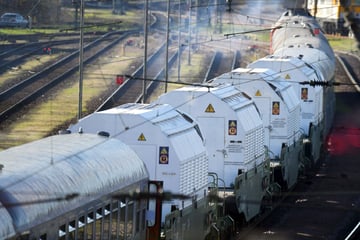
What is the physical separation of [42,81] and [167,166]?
88.6 ft

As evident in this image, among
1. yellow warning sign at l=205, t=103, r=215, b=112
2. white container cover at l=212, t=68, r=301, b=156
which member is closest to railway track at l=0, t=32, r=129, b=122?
white container cover at l=212, t=68, r=301, b=156

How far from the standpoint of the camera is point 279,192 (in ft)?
99.1

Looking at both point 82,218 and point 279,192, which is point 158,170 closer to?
point 82,218

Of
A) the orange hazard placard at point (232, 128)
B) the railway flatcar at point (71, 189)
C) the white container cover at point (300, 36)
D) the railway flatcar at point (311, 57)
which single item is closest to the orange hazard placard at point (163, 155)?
the railway flatcar at point (71, 189)

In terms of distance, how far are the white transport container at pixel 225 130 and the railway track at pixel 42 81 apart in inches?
468

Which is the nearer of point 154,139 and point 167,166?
point 154,139

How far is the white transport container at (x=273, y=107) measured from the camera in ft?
97.7

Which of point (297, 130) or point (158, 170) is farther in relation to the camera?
point (297, 130)

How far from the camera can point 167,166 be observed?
1925 cm

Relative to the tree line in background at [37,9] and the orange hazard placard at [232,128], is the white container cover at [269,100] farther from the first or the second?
the tree line in background at [37,9]

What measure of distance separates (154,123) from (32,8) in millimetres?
31657

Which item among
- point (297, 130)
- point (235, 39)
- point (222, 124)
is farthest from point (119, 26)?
point (222, 124)

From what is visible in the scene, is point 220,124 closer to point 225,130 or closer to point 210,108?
point 225,130

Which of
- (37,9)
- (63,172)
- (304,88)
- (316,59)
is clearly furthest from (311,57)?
(63,172)
